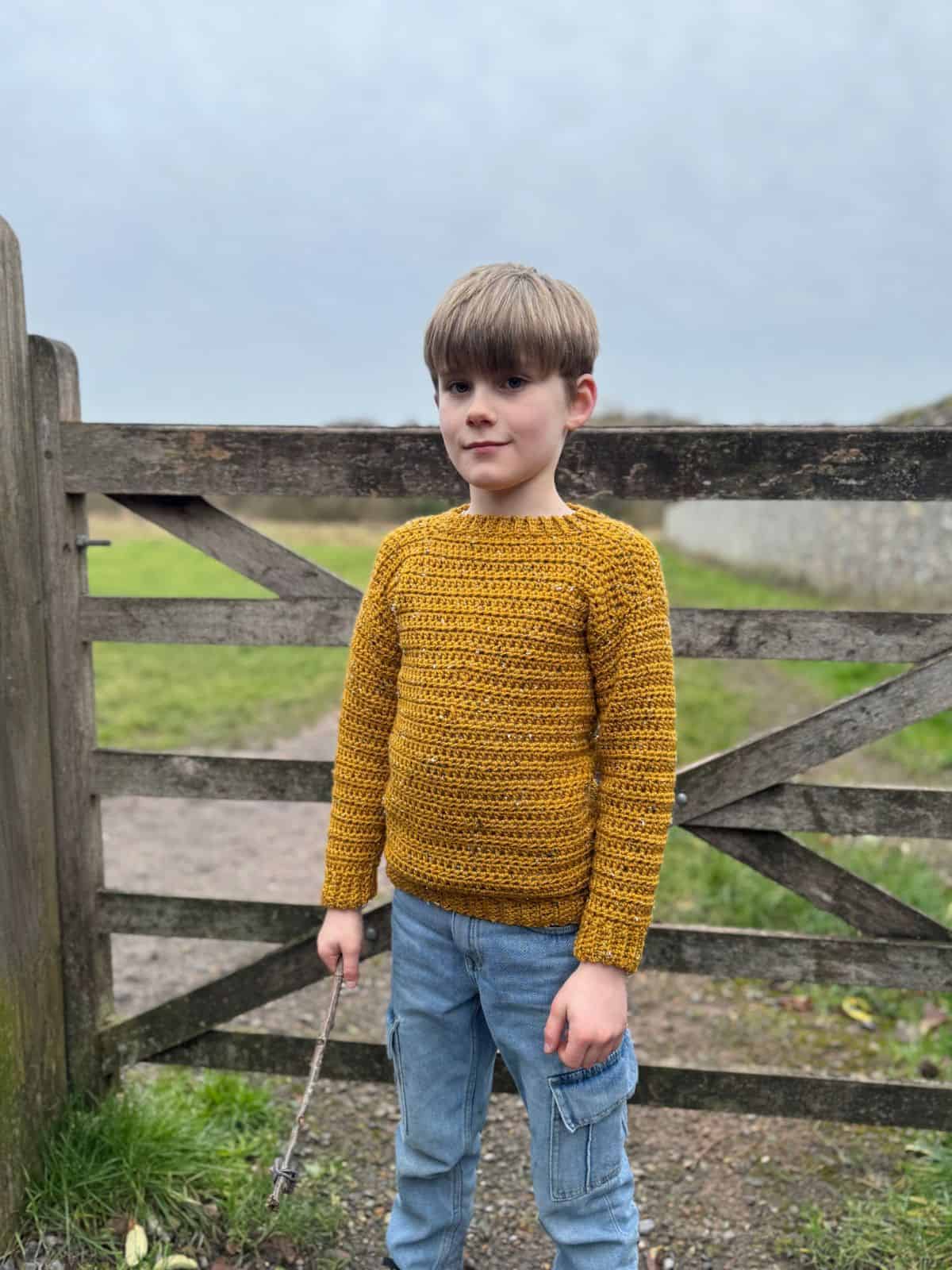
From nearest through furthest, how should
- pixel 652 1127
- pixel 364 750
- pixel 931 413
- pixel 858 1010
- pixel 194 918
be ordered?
pixel 364 750 < pixel 194 918 < pixel 652 1127 < pixel 858 1010 < pixel 931 413

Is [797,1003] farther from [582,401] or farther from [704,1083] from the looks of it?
[582,401]

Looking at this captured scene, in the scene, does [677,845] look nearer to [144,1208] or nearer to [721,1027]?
[721,1027]

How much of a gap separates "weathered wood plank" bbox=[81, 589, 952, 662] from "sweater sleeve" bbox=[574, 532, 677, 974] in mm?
569

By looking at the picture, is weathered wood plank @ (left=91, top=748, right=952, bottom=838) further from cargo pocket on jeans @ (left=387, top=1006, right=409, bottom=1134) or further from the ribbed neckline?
the ribbed neckline

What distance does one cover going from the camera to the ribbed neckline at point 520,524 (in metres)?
1.99

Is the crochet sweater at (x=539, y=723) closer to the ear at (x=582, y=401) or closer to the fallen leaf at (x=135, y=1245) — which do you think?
the ear at (x=582, y=401)

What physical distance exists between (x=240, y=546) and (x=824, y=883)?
1614 millimetres

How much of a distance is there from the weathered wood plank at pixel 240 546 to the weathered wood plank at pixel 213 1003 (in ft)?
2.94

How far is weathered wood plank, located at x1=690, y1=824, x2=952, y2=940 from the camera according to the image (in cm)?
263

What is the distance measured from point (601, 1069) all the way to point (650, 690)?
2.33ft

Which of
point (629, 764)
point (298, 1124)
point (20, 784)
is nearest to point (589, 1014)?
point (629, 764)

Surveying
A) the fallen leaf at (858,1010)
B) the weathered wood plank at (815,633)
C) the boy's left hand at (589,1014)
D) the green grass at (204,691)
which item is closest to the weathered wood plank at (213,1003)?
the boy's left hand at (589,1014)

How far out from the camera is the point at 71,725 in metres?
2.79

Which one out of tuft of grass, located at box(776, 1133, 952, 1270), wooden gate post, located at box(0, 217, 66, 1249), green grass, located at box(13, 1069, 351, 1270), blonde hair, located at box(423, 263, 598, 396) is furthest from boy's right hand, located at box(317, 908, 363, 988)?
tuft of grass, located at box(776, 1133, 952, 1270)
